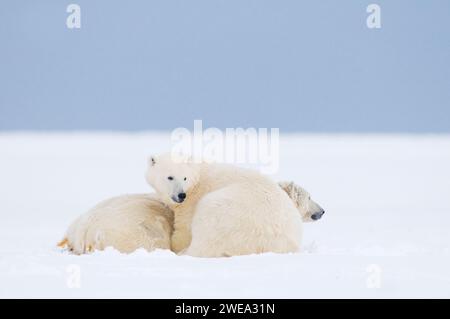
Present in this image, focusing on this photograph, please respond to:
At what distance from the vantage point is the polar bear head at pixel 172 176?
575cm

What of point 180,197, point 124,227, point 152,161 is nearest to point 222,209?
point 180,197

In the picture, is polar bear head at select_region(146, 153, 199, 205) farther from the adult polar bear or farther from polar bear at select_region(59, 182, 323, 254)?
polar bear at select_region(59, 182, 323, 254)

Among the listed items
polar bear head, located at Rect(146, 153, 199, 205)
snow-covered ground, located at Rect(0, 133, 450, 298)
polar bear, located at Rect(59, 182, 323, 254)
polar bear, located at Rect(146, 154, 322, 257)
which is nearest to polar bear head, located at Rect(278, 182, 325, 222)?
snow-covered ground, located at Rect(0, 133, 450, 298)

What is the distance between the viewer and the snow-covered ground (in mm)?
4180

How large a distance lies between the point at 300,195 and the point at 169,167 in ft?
3.79

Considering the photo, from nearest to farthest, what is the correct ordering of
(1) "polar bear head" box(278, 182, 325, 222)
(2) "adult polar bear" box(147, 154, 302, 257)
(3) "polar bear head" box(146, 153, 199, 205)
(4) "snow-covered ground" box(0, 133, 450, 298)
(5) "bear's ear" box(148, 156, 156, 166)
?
1. (4) "snow-covered ground" box(0, 133, 450, 298)
2. (2) "adult polar bear" box(147, 154, 302, 257)
3. (3) "polar bear head" box(146, 153, 199, 205)
4. (5) "bear's ear" box(148, 156, 156, 166)
5. (1) "polar bear head" box(278, 182, 325, 222)

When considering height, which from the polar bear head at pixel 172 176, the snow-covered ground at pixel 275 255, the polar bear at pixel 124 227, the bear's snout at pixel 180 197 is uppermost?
the polar bear head at pixel 172 176

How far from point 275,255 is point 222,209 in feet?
1.64

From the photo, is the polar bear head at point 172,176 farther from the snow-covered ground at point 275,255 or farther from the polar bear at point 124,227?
the snow-covered ground at point 275,255

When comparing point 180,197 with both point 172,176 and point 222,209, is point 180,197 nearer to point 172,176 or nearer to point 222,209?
point 172,176

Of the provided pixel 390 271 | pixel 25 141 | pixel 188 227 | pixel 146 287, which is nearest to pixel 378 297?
pixel 390 271

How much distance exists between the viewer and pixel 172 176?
5.83m

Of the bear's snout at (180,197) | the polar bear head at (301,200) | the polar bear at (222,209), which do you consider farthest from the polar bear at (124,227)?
the polar bear head at (301,200)

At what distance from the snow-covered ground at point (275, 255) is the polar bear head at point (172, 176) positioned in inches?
21.7
